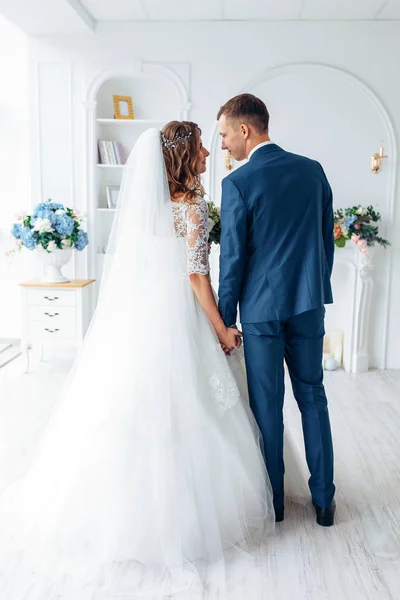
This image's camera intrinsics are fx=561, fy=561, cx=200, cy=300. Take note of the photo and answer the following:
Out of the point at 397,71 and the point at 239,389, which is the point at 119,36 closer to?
the point at 397,71

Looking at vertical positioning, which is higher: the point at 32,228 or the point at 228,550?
the point at 32,228

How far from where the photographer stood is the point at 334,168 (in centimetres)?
467

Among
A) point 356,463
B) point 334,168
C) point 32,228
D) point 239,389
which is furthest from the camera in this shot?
point 334,168

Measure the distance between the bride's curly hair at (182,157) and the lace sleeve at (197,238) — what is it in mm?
44

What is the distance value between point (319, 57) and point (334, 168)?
89cm

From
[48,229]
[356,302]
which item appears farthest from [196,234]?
[356,302]

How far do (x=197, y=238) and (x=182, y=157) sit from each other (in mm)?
312

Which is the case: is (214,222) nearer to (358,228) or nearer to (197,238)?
(197,238)

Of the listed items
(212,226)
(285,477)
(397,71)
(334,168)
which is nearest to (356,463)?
(285,477)

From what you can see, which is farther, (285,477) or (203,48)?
(203,48)

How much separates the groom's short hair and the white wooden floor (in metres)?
1.54

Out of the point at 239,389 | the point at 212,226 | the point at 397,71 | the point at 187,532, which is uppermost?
the point at 397,71

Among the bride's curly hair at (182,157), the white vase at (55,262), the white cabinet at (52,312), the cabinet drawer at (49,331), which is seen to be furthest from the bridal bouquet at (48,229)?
the bride's curly hair at (182,157)

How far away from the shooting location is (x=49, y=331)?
447cm
